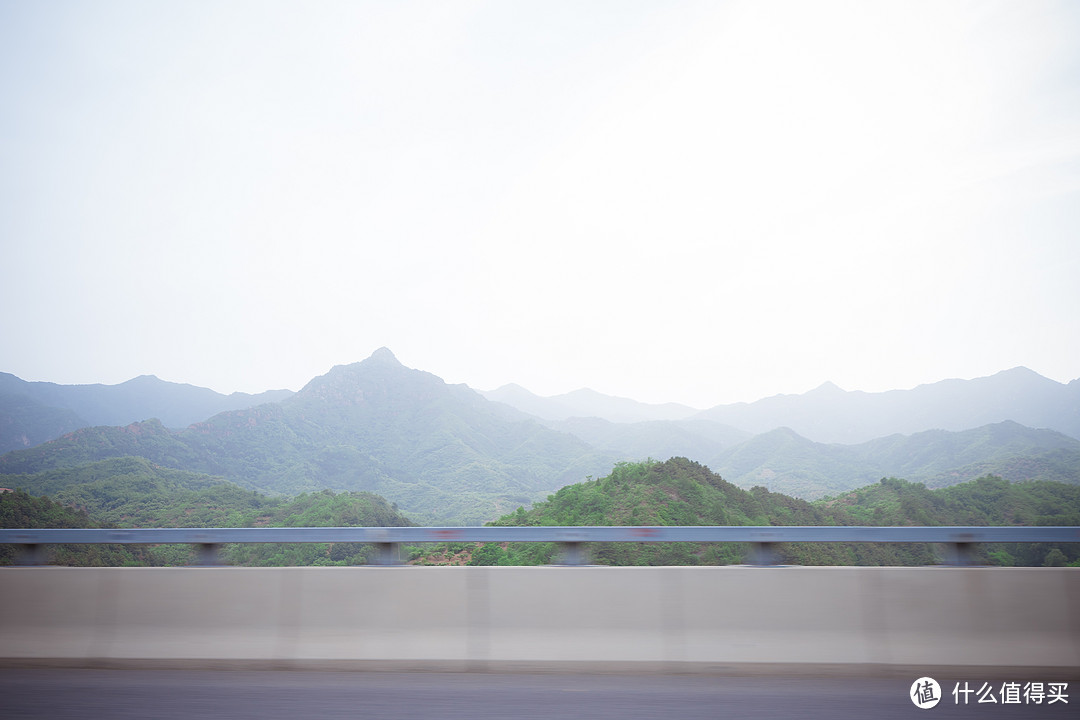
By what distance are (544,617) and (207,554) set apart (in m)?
3.28

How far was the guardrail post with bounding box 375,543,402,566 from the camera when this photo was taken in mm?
6000

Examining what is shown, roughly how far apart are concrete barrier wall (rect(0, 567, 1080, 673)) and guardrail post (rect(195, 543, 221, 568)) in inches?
6.5

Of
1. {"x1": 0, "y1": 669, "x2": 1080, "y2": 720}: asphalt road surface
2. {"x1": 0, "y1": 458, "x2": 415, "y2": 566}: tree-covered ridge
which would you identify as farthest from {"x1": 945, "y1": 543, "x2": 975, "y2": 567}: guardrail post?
{"x1": 0, "y1": 458, "x2": 415, "y2": 566}: tree-covered ridge

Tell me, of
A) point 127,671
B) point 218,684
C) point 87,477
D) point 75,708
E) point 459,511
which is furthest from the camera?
point 459,511

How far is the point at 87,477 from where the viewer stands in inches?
4683

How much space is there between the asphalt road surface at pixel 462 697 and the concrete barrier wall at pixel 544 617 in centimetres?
19

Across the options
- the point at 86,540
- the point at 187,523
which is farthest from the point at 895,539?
the point at 187,523

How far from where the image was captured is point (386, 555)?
19.7ft

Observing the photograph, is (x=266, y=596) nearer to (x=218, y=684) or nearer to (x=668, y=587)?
(x=218, y=684)

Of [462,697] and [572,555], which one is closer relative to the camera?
[462,697]

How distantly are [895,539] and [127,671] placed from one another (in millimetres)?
6825

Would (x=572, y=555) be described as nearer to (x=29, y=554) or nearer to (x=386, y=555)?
(x=386, y=555)

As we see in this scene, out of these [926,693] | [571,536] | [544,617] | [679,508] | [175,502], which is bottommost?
[175,502]

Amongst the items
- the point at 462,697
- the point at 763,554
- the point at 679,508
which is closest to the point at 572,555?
the point at 462,697
